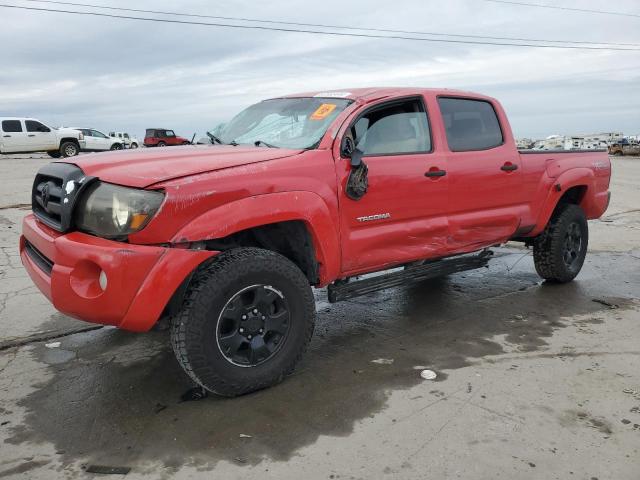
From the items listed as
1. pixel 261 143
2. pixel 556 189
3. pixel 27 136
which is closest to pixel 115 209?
pixel 261 143

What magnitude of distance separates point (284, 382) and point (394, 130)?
→ 189 cm

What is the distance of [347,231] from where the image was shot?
11.5 feet

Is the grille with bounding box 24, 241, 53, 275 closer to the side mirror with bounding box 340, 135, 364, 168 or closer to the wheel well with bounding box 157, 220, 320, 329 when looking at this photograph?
the wheel well with bounding box 157, 220, 320, 329

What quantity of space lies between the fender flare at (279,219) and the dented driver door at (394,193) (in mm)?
139

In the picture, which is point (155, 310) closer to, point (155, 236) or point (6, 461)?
point (155, 236)

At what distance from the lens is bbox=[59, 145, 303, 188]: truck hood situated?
111 inches

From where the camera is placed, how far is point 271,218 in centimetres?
305

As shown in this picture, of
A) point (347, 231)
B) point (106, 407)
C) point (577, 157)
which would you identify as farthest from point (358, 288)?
point (577, 157)

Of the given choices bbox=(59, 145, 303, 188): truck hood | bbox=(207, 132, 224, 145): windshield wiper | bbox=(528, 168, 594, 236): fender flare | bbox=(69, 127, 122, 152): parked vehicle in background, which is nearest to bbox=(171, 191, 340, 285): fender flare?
bbox=(59, 145, 303, 188): truck hood

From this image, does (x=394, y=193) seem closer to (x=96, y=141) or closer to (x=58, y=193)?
(x=58, y=193)

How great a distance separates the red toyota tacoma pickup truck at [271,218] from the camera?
9.05 feet

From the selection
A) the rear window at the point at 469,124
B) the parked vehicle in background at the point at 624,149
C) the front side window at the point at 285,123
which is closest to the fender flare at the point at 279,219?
the front side window at the point at 285,123

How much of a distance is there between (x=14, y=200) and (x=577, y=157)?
958 centimetres

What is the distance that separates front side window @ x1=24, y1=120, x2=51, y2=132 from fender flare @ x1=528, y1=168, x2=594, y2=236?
22868 mm
